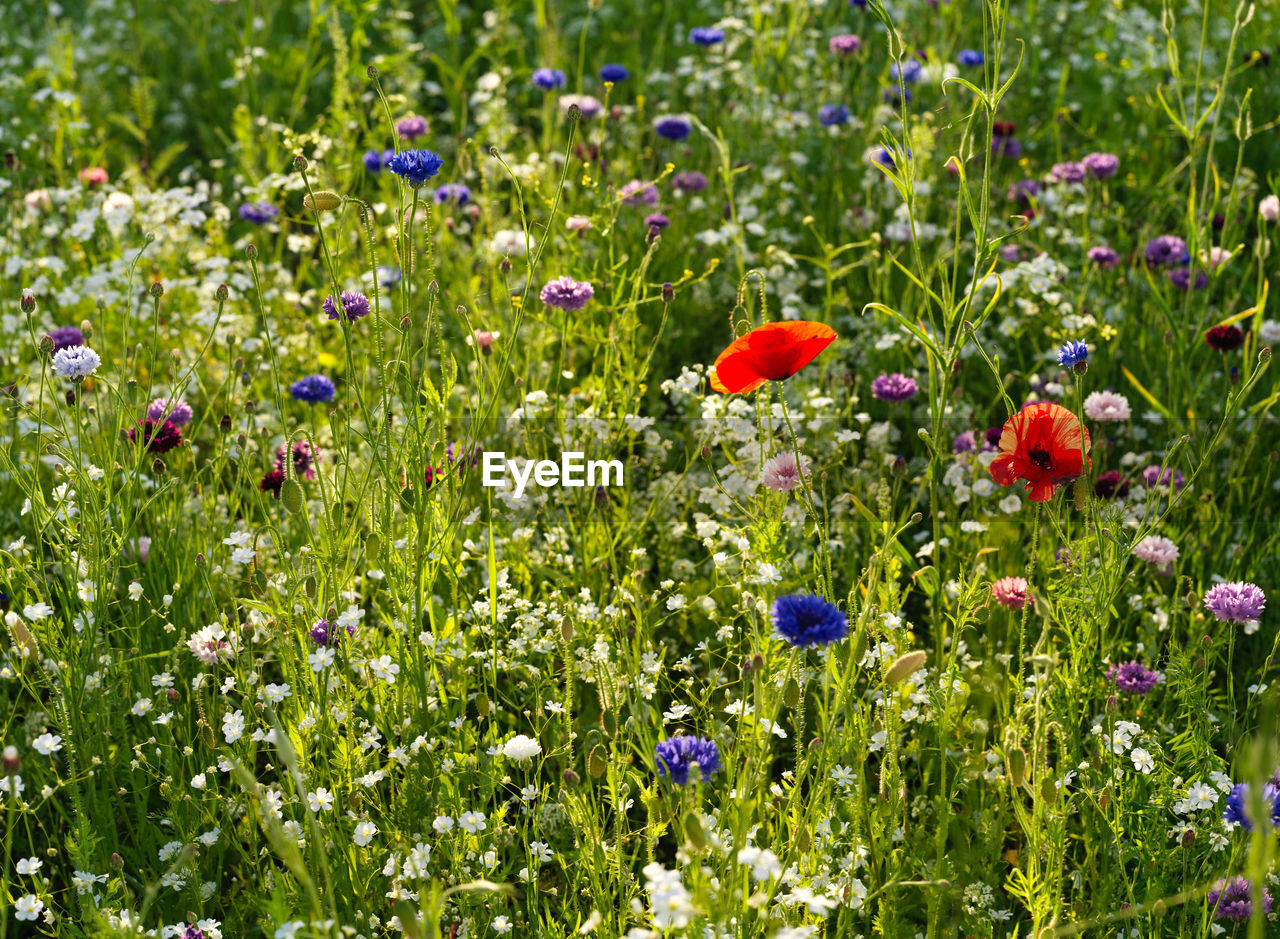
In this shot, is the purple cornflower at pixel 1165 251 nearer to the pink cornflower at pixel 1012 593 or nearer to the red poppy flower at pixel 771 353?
the pink cornflower at pixel 1012 593

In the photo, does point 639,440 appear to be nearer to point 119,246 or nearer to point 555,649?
point 555,649

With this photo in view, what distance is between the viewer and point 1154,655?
231cm

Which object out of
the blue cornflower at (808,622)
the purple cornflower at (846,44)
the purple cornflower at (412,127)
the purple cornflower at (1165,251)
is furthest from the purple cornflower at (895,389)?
the purple cornflower at (846,44)

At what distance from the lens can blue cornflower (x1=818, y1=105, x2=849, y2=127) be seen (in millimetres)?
4086

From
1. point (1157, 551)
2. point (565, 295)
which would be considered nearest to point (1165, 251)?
point (1157, 551)

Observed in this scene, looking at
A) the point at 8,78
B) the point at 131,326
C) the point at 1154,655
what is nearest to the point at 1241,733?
the point at 1154,655

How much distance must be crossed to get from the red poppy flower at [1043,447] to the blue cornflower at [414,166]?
1.07 meters

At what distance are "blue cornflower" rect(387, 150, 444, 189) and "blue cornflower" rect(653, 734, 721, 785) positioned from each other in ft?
3.36

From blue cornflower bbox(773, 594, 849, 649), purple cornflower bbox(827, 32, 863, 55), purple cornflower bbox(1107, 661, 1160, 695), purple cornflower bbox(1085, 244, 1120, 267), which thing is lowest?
purple cornflower bbox(1107, 661, 1160, 695)

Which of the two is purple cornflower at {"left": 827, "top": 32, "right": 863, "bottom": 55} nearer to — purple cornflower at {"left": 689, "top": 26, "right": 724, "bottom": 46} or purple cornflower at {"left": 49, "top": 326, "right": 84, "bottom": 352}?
purple cornflower at {"left": 689, "top": 26, "right": 724, "bottom": 46}

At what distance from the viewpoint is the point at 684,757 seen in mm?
1519

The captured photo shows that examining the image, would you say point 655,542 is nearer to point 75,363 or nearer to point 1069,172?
point 75,363

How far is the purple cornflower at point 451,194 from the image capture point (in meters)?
3.56

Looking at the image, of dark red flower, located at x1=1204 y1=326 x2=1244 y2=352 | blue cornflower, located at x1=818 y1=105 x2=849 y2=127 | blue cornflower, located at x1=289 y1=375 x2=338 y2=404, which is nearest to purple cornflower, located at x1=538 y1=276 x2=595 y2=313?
blue cornflower, located at x1=289 y1=375 x2=338 y2=404
